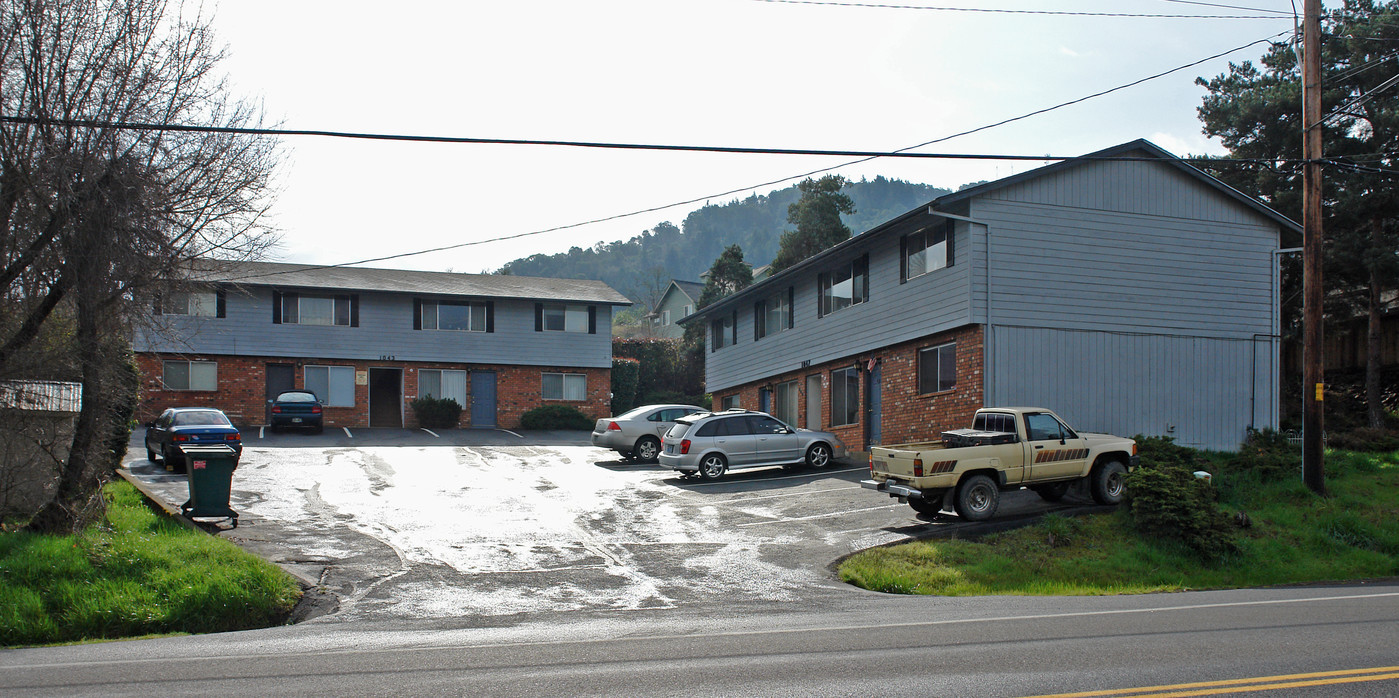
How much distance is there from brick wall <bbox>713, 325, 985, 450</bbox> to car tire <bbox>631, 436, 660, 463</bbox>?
5198mm

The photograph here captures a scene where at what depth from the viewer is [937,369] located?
23734 millimetres

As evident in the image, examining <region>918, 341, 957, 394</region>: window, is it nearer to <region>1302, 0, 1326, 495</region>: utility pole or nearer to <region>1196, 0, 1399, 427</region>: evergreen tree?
<region>1302, 0, 1326, 495</region>: utility pole

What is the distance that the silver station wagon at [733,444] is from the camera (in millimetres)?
22906

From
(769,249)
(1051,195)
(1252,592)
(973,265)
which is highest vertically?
(769,249)

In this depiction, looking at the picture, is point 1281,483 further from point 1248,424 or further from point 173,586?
point 173,586

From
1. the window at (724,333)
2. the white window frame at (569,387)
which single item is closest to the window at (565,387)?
the white window frame at (569,387)

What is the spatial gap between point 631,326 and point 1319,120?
8384 cm

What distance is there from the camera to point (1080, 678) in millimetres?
7082

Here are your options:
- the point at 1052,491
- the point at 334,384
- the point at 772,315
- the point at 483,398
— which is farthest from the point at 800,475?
the point at 334,384

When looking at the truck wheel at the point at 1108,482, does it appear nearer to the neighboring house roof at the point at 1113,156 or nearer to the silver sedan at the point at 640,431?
the neighboring house roof at the point at 1113,156

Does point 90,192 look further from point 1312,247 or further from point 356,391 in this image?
point 356,391

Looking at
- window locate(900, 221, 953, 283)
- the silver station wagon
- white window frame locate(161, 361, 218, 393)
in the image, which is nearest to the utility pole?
window locate(900, 221, 953, 283)

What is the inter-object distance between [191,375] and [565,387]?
13661 mm

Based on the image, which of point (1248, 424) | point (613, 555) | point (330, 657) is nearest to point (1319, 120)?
point (1248, 424)
